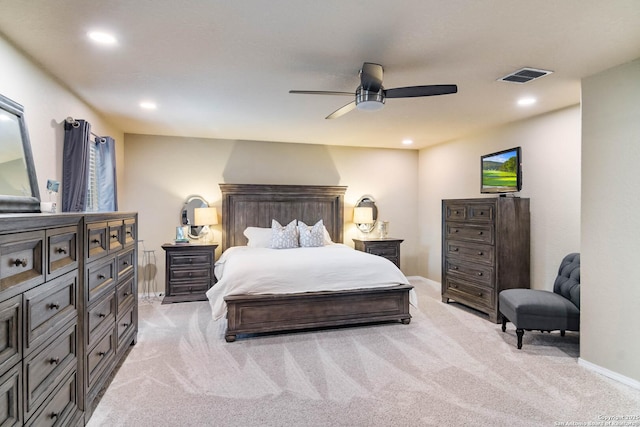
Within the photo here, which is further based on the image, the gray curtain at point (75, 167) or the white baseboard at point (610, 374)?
the gray curtain at point (75, 167)

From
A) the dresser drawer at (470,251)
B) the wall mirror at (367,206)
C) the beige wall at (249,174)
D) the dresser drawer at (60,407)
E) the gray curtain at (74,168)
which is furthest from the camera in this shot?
the wall mirror at (367,206)

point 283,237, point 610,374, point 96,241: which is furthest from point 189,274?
point 610,374

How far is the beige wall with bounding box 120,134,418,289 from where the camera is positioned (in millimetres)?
5262

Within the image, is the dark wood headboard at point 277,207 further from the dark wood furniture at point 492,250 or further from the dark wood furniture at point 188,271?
the dark wood furniture at point 492,250

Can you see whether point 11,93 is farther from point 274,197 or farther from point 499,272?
point 499,272

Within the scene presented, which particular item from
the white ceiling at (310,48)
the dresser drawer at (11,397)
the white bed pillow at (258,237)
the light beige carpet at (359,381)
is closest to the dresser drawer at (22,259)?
the dresser drawer at (11,397)

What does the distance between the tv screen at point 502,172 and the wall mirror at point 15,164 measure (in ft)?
16.2

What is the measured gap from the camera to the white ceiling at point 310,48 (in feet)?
6.36

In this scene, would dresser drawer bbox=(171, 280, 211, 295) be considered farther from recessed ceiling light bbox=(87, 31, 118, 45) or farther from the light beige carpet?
recessed ceiling light bbox=(87, 31, 118, 45)

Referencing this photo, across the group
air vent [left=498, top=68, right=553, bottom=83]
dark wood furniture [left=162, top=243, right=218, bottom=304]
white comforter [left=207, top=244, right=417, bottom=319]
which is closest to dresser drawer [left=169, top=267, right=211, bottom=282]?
dark wood furniture [left=162, top=243, right=218, bottom=304]

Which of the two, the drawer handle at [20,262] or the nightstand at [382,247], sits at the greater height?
the drawer handle at [20,262]

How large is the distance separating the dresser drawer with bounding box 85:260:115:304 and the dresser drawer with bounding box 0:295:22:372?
717 millimetres

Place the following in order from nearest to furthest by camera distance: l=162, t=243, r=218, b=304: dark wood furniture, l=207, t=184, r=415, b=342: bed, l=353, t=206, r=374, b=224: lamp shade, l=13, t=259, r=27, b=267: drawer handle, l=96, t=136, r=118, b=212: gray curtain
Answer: l=13, t=259, r=27, b=267: drawer handle → l=207, t=184, r=415, b=342: bed → l=96, t=136, r=118, b=212: gray curtain → l=162, t=243, r=218, b=304: dark wood furniture → l=353, t=206, r=374, b=224: lamp shade

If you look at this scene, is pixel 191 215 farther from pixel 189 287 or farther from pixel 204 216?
pixel 189 287
